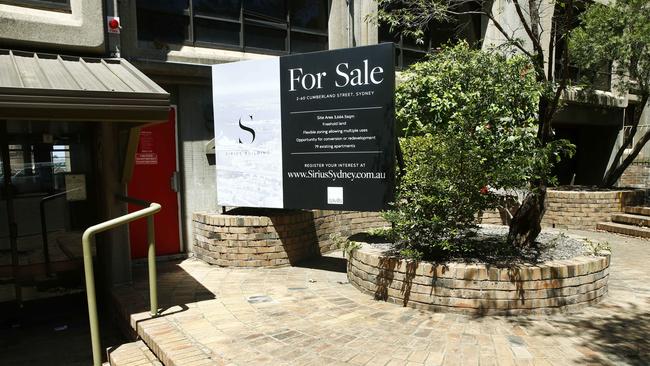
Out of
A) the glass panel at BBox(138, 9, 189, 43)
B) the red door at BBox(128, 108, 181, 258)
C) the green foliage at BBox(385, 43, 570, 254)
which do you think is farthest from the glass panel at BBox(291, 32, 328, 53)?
the green foliage at BBox(385, 43, 570, 254)

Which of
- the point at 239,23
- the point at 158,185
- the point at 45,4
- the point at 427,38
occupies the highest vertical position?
the point at 427,38

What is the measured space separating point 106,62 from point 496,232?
233 inches

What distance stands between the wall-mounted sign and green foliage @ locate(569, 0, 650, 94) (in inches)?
310

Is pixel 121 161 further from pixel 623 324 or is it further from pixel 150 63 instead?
pixel 623 324

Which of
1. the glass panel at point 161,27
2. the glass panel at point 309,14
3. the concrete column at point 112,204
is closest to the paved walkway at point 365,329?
the concrete column at point 112,204

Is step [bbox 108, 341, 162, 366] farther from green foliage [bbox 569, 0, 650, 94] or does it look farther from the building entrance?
green foliage [bbox 569, 0, 650, 94]

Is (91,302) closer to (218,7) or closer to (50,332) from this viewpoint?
(50,332)

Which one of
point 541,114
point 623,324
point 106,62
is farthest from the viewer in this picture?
point 541,114

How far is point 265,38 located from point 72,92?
5233mm

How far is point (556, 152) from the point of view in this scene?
5.41 meters

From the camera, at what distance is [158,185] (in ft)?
24.0

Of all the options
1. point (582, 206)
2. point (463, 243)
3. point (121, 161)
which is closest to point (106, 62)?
point (121, 161)

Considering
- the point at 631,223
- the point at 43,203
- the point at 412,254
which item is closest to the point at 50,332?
the point at 43,203

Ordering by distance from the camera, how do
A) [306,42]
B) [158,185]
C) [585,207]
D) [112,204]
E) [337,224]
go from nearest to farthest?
[112,204]
[158,185]
[337,224]
[306,42]
[585,207]
